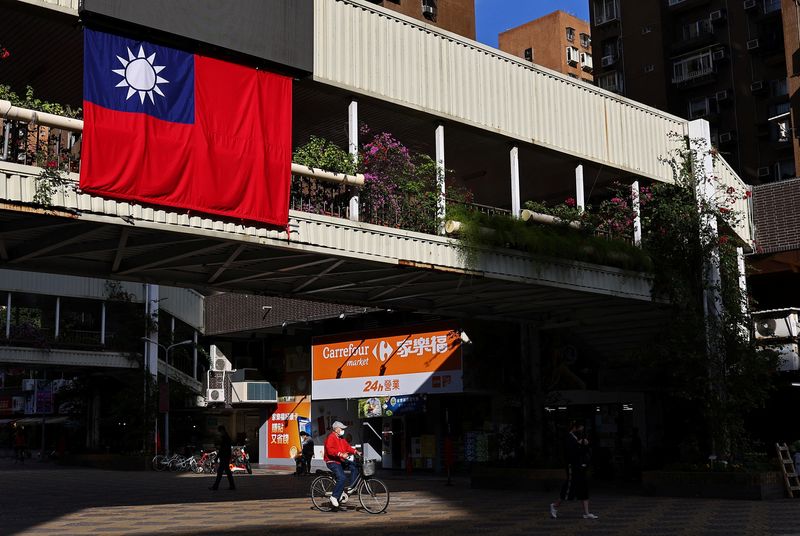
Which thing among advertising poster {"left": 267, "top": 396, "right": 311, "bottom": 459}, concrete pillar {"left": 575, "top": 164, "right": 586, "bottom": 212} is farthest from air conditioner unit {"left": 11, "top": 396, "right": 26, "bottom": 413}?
concrete pillar {"left": 575, "top": 164, "right": 586, "bottom": 212}

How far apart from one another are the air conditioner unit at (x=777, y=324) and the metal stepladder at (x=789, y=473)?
5.27 meters

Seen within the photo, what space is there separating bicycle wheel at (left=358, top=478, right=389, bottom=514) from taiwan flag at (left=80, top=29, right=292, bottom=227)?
5.30m

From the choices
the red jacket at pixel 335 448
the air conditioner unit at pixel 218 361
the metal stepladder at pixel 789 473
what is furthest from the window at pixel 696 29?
the red jacket at pixel 335 448

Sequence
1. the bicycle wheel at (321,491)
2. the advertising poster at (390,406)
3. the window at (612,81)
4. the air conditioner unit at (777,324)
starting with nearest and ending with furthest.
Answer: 1. the bicycle wheel at (321,491)
2. the air conditioner unit at (777,324)
3. the advertising poster at (390,406)
4. the window at (612,81)

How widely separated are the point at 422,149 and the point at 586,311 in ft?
19.6

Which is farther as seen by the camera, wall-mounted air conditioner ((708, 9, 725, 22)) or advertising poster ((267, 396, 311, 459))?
wall-mounted air conditioner ((708, 9, 725, 22))

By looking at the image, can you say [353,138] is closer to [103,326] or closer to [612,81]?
[103,326]

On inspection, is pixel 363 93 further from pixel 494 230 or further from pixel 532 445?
pixel 532 445

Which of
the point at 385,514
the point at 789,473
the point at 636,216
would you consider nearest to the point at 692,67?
the point at 636,216

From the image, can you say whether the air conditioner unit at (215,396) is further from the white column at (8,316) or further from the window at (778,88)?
the window at (778,88)

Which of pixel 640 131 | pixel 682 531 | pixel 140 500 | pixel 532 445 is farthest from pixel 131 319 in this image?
pixel 682 531

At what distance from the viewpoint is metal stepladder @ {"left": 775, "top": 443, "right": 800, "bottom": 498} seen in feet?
65.1

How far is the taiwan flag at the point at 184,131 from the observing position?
13273 mm

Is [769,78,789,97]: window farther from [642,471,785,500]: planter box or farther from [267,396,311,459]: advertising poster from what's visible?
[642,471,785,500]: planter box
